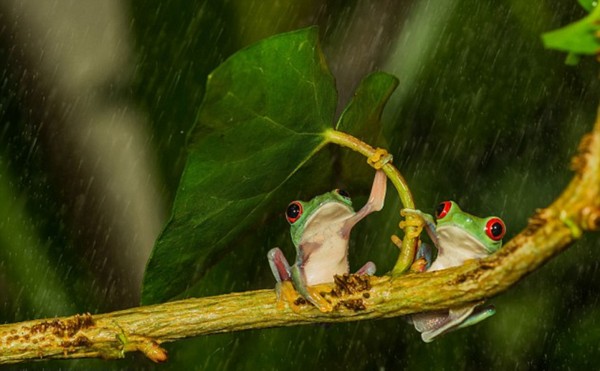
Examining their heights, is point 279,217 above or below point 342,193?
below

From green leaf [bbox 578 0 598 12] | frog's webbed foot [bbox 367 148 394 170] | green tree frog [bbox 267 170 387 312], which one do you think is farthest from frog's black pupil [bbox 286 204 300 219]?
green leaf [bbox 578 0 598 12]

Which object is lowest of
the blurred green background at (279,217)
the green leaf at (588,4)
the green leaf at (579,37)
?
the blurred green background at (279,217)

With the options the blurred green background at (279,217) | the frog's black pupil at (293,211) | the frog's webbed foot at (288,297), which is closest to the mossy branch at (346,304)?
the frog's webbed foot at (288,297)

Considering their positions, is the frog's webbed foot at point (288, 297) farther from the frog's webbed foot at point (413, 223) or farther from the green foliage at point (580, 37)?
the green foliage at point (580, 37)

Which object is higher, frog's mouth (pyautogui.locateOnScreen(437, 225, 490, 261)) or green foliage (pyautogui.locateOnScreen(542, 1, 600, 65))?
green foliage (pyautogui.locateOnScreen(542, 1, 600, 65))

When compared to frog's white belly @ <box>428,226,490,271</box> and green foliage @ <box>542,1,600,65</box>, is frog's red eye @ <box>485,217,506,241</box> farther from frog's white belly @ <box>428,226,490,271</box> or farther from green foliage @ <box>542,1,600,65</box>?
green foliage @ <box>542,1,600,65</box>

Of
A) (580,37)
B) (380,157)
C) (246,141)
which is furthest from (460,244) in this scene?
(580,37)

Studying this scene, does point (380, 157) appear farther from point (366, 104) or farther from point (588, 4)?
point (588, 4)
